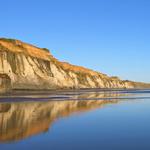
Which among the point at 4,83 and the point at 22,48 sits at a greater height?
the point at 22,48

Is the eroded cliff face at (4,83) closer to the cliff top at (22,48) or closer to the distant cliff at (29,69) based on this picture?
the distant cliff at (29,69)

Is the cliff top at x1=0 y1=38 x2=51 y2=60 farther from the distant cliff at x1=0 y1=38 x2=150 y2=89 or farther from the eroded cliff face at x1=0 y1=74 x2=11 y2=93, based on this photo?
the eroded cliff face at x1=0 y1=74 x2=11 y2=93

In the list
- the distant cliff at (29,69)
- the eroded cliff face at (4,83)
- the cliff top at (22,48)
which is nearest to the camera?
the eroded cliff face at (4,83)

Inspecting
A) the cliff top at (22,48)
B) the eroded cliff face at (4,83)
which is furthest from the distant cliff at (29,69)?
the eroded cliff face at (4,83)

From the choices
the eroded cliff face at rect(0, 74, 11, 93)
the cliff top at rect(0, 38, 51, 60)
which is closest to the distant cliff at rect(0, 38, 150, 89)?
the cliff top at rect(0, 38, 51, 60)

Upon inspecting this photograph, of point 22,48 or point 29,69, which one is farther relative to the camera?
point 22,48

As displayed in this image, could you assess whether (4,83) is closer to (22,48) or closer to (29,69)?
(29,69)

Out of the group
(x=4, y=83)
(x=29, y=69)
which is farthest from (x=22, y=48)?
(x=4, y=83)

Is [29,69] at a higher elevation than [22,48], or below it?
below

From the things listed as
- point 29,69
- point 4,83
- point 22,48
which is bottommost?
point 4,83

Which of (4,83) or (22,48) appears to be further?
(22,48)

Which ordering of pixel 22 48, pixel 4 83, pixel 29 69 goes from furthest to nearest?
pixel 22 48 < pixel 29 69 < pixel 4 83

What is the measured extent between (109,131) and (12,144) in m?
5.92

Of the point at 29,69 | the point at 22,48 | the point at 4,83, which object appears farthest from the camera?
the point at 22,48
